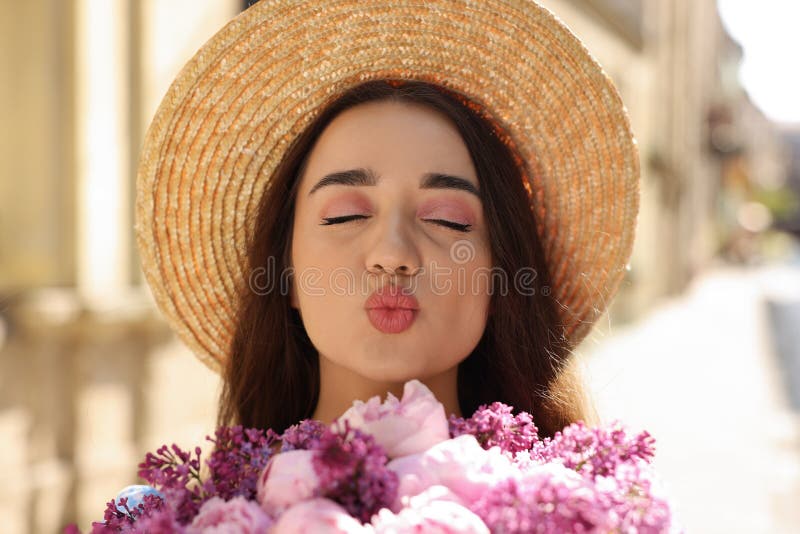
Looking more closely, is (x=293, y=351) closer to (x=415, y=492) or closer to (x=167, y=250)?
(x=167, y=250)

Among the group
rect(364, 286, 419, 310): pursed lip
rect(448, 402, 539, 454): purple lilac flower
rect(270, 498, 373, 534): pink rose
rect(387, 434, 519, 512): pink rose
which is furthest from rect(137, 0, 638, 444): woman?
rect(270, 498, 373, 534): pink rose

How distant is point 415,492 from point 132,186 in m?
3.08

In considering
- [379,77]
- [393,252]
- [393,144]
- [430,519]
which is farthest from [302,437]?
[379,77]

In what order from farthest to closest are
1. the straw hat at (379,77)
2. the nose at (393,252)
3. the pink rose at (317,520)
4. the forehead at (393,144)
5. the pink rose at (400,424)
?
the straw hat at (379,77) → the forehead at (393,144) → the nose at (393,252) → the pink rose at (400,424) → the pink rose at (317,520)

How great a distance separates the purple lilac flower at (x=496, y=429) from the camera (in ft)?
3.90

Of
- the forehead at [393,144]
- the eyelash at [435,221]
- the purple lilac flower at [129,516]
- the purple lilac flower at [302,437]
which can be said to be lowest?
the purple lilac flower at [129,516]

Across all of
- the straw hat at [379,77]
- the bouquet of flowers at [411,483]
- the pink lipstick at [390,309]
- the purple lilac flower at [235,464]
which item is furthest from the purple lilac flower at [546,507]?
the straw hat at [379,77]

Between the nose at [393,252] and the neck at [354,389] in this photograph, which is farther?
the neck at [354,389]

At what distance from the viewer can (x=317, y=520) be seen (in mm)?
922

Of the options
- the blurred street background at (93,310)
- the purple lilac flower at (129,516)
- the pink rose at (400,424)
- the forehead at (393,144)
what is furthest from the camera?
the blurred street background at (93,310)

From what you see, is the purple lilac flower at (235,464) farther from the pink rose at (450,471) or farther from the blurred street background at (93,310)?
the blurred street background at (93,310)

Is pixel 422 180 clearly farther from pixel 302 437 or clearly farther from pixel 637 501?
pixel 637 501

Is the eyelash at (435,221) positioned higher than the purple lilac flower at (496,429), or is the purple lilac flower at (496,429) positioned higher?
the eyelash at (435,221)

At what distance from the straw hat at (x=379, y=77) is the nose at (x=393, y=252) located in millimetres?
378
